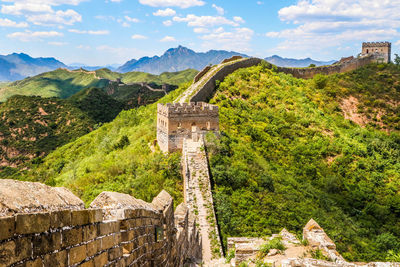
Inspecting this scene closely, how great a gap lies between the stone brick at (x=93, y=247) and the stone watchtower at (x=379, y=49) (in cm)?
7073

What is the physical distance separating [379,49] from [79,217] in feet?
241

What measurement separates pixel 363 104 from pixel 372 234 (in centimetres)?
2893

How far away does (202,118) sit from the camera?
20281mm

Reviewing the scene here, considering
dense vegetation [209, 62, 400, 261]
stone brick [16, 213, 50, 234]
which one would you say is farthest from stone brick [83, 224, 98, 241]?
dense vegetation [209, 62, 400, 261]

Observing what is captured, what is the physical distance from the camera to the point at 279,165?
1001 inches

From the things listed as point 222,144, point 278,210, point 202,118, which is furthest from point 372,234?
point 202,118

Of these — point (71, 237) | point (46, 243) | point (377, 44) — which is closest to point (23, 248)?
point (46, 243)

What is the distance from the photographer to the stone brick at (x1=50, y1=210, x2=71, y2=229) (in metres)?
3.21

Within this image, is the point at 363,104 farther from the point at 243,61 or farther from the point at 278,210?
the point at 278,210

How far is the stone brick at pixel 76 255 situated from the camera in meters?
3.45

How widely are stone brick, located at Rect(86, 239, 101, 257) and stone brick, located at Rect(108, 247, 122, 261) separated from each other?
38cm

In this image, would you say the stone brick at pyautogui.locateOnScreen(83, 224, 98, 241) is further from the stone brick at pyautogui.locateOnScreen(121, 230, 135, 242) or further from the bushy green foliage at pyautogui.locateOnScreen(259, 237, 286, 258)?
the bushy green foliage at pyautogui.locateOnScreen(259, 237, 286, 258)

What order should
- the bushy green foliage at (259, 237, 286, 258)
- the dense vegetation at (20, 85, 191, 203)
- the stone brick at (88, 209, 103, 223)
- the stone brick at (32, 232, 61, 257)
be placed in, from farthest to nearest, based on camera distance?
the dense vegetation at (20, 85, 191, 203), the bushy green foliage at (259, 237, 286, 258), the stone brick at (88, 209, 103, 223), the stone brick at (32, 232, 61, 257)

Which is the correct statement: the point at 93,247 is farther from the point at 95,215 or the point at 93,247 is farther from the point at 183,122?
the point at 183,122
